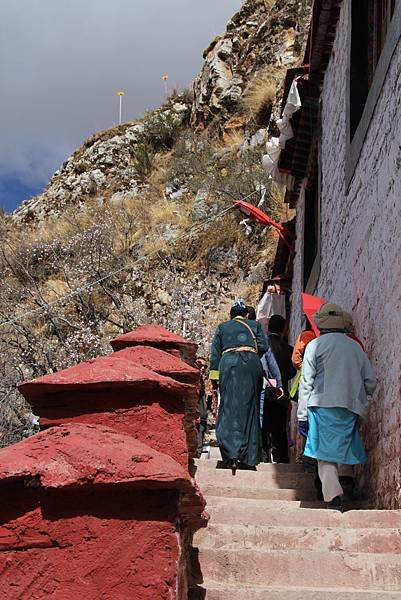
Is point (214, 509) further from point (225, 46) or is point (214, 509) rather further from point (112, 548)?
point (225, 46)

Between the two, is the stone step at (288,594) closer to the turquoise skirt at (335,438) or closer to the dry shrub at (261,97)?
the turquoise skirt at (335,438)

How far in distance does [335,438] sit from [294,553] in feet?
4.05

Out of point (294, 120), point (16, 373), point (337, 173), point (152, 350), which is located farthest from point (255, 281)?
point (152, 350)

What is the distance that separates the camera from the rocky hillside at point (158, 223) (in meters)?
20.5

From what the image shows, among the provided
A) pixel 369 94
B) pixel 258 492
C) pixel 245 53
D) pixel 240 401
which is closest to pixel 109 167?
pixel 245 53

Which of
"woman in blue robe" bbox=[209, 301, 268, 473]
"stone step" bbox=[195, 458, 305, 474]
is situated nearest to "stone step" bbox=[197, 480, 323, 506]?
"woman in blue robe" bbox=[209, 301, 268, 473]

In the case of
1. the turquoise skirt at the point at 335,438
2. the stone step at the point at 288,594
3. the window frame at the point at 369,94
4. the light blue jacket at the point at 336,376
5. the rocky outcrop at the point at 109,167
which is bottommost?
the stone step at the point at 288,594

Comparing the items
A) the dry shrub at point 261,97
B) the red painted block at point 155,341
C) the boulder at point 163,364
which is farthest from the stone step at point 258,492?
the dry shrub at point 261,97

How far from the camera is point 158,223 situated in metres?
27.5

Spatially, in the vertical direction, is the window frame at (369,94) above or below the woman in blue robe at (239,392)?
above

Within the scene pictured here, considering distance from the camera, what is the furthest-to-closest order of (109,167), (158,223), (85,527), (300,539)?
(109,167), (158,223), (300,539), (85,527)

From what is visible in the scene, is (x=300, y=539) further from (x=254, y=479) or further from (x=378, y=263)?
(x=378, y=263)

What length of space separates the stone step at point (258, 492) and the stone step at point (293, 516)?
1.54 ft

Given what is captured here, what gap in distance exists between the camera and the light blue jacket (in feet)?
17.1
